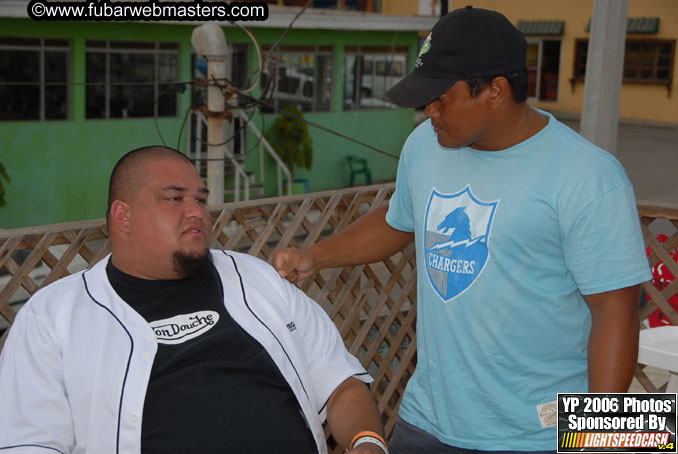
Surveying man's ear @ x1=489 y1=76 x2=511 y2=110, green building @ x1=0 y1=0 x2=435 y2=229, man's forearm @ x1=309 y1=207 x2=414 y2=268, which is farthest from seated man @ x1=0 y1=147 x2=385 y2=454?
green building @ x1=0 y1=0 x2=435 y2=229

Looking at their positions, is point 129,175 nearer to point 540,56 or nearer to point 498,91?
point 498,91

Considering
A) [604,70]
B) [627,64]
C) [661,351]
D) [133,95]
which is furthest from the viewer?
[627,64]

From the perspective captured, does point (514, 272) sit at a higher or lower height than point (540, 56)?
lower

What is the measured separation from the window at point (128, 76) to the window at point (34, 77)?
1.36 ft

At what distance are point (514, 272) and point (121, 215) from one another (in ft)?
3.95

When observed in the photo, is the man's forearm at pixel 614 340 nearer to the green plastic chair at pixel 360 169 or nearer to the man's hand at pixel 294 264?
the man's hand at pixel 294 264

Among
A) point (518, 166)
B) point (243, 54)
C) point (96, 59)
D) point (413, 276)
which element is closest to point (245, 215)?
point (413, 276)

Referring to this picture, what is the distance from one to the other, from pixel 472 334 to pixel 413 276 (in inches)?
78.3

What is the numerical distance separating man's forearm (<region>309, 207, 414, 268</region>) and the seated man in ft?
0.55

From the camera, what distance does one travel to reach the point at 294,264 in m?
2.65

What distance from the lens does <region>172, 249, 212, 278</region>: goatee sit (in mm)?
2492

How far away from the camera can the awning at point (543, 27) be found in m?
27.8

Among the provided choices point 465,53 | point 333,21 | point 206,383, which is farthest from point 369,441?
point 333,21

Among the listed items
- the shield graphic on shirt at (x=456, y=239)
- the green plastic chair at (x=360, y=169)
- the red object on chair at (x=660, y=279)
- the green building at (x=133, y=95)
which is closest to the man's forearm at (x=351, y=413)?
the shield graphic on shirt at (x=456, y=239)
